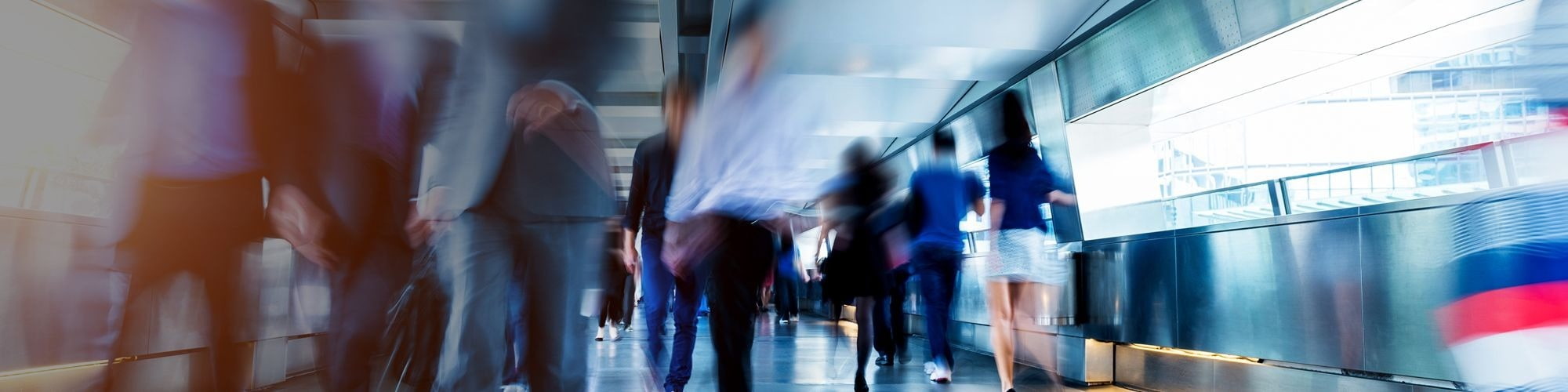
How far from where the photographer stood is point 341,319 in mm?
3340

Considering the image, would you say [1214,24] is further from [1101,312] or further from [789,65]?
[789,65]

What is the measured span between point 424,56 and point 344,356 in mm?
1237

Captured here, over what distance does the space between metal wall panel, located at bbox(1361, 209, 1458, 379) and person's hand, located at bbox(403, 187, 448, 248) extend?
4.07m

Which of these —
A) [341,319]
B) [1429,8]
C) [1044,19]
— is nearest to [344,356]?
[341,319]

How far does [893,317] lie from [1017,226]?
3296 mm

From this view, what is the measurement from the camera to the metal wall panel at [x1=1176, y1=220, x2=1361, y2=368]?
451 cm

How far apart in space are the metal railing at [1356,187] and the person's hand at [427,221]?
10.4 feet

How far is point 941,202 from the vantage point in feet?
18.8

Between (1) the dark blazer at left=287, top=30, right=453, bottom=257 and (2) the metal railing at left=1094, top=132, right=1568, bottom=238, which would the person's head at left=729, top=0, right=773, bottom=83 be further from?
(2) the metal railing at left=1094, top=132, right=1568, bottom=238

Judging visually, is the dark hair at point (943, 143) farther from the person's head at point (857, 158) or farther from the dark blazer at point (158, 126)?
the dark blazer at point (158, 126)

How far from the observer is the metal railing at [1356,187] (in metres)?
3.94

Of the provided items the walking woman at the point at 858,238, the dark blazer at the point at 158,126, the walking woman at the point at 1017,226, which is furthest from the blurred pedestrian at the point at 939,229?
the dark blazer at the point at 158,126

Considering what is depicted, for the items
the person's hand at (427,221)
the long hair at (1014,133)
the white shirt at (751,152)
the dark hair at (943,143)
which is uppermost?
the dark hair at (943,143)

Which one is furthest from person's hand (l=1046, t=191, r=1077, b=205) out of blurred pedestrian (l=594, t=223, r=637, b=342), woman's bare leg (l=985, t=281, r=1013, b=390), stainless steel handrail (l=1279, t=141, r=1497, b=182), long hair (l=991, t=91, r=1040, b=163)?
blurred pedestrian (l=594, t=223, r=637, b=342)
